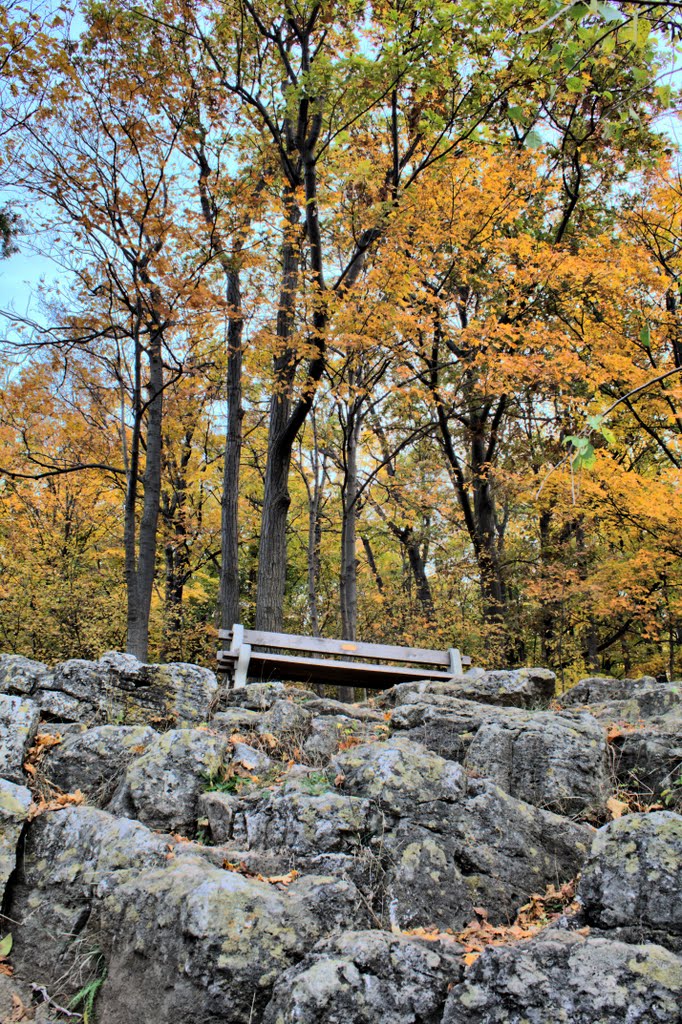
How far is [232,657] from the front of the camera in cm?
726

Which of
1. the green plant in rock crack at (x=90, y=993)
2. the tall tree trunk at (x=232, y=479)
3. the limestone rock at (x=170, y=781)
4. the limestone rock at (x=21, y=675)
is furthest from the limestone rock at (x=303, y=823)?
the tall tree trunk at (x=232, y=479)

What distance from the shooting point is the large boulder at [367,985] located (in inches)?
100.0

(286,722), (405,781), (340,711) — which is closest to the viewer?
(405,781)

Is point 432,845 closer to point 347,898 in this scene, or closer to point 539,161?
point 347,898

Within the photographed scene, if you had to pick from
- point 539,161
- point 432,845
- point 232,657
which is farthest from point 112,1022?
point 539,161

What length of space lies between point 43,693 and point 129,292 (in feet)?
20.1

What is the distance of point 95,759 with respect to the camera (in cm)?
445

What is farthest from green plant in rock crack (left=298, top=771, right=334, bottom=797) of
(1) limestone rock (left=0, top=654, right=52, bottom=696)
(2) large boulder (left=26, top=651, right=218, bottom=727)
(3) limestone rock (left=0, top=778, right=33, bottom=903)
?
(1) limestone rock (left=0, top=654, right=52, bottom=696)

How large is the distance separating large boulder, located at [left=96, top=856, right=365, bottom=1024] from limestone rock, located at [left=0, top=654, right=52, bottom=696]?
2.22 meters

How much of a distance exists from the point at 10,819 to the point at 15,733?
62 cm

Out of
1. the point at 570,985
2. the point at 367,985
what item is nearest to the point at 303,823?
the point at 367,985

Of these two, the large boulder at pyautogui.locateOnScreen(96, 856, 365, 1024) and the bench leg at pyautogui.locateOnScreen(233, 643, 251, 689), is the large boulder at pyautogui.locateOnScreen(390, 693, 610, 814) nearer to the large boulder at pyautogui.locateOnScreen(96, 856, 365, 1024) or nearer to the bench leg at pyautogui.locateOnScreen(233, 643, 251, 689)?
the large boulder at pyautogui.locateOnScreen(96, 856, 365, 1024)

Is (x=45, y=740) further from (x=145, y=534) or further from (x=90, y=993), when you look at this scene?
(x=145, y=534)

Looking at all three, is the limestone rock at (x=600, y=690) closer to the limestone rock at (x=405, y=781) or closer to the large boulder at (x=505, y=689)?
the large boulder at (x=505, y=689)
